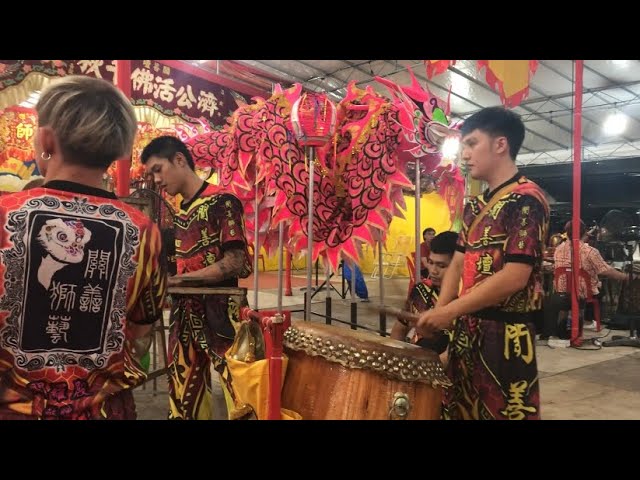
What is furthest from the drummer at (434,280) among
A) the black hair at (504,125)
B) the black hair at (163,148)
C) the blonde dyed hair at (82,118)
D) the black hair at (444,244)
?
the blonde dyed hair at (82,118)

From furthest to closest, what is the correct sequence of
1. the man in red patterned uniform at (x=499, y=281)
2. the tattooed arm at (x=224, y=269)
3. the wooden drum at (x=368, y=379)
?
the tattooed arm at (x=224, y=269)
the man in red patterned uniform at (x=499, y=281)
the wooden drum at (x=368, y=379)

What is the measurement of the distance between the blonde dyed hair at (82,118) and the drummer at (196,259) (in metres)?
1.23

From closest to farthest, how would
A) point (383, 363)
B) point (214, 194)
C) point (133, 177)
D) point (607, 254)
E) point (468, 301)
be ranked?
point (383, 363) < point (468, 301) < point (214, 194) < point (133, 177) < point (607, 254)

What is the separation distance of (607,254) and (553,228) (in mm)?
1479

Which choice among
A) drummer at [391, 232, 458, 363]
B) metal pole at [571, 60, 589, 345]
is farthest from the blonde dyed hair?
metal pole at [571, 60, 589, 345]

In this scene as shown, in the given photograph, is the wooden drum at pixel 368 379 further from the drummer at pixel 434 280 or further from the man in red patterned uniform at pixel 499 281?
the drummer at pixel 434 280

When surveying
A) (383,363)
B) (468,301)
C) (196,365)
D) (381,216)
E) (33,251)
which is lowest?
(196,365)

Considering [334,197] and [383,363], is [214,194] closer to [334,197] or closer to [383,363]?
[334,197]

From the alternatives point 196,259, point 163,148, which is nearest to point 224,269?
point 196,259

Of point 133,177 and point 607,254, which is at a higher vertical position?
point 133,177

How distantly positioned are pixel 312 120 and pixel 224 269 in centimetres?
91

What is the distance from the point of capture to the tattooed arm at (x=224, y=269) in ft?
7.29

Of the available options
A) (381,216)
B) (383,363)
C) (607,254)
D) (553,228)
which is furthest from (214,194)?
(553,228)

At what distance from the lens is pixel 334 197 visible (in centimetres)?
312
